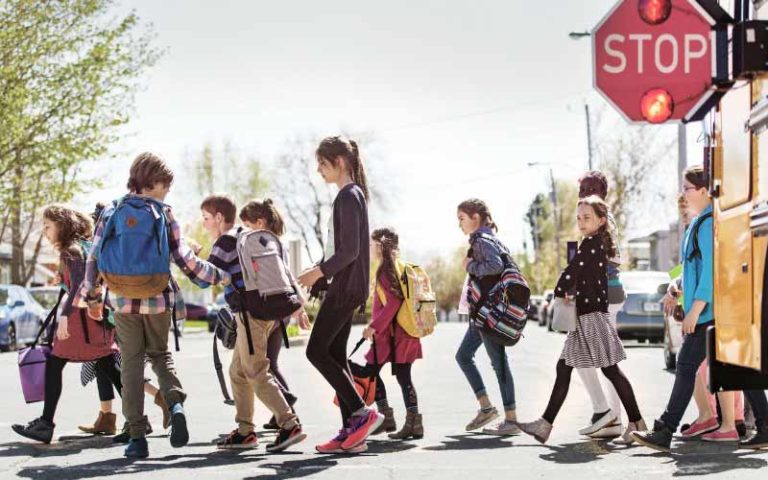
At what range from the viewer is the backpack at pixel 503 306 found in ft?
27.9

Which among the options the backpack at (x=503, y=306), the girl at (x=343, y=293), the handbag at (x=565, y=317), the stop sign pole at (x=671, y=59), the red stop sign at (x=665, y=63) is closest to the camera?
the stop sign pole at (x=671, y=59)

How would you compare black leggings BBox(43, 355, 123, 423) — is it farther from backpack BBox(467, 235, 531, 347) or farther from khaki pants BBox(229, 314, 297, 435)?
backpack BBox(467, 235, 531, 347)

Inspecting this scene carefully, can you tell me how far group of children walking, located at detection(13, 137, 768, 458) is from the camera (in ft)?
23.9

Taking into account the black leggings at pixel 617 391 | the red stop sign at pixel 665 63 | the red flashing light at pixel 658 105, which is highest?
the red stop sign at pixel 665 63

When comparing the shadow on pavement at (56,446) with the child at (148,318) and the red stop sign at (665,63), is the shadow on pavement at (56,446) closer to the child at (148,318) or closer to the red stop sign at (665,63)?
the child at (148,318)

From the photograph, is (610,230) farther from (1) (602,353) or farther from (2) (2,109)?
(2) (2,109)

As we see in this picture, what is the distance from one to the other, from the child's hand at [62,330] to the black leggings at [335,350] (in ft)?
5.79

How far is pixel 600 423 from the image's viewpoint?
823 centimetres

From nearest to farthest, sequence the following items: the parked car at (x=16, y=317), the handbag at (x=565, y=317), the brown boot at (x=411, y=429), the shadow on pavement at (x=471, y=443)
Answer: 1. the shadow on pavement at (x=471, y=443)
2. the handbag at (x=565, y=317)
3. the brown boot at (x=411, y=429)
4. the parked car at (x=16, y=317)

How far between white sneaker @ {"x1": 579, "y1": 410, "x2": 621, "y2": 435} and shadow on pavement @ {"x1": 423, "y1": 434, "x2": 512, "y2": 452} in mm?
551

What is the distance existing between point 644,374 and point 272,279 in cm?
820

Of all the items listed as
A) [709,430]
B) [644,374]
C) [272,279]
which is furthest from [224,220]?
[644,374]

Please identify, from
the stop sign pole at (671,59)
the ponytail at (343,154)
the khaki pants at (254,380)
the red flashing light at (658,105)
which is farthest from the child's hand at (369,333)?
the red flashing light at (658,105)

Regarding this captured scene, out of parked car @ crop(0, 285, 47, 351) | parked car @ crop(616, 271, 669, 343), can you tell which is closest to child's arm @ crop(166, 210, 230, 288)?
parked car @ crop(616, 271, 669, 343)
